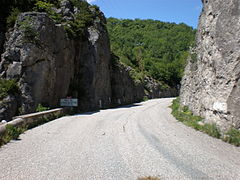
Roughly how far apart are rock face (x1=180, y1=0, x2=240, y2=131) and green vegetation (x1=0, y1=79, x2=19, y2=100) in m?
12.0

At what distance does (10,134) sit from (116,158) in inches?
172

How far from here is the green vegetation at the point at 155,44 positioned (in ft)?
232

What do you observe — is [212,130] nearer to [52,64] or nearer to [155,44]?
[52,64]

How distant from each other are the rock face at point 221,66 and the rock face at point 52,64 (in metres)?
11.4

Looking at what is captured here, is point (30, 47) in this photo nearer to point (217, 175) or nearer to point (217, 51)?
point (217, 51)

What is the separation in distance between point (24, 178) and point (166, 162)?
3.27 meters

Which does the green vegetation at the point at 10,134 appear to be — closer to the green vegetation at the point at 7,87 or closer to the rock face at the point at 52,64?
the rock face at the point at 52,64

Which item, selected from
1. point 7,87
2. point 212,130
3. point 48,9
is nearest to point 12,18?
point 48,9

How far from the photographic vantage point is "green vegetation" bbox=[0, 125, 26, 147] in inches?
283

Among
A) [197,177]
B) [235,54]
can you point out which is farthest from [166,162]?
[235,54]

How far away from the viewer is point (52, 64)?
17.9 m

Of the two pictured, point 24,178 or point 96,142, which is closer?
point 24,178

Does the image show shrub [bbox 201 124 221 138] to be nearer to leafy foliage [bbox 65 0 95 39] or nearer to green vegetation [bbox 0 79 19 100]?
green vegetation [bbox 0 79 19 100]

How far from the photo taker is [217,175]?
4.72 metres
